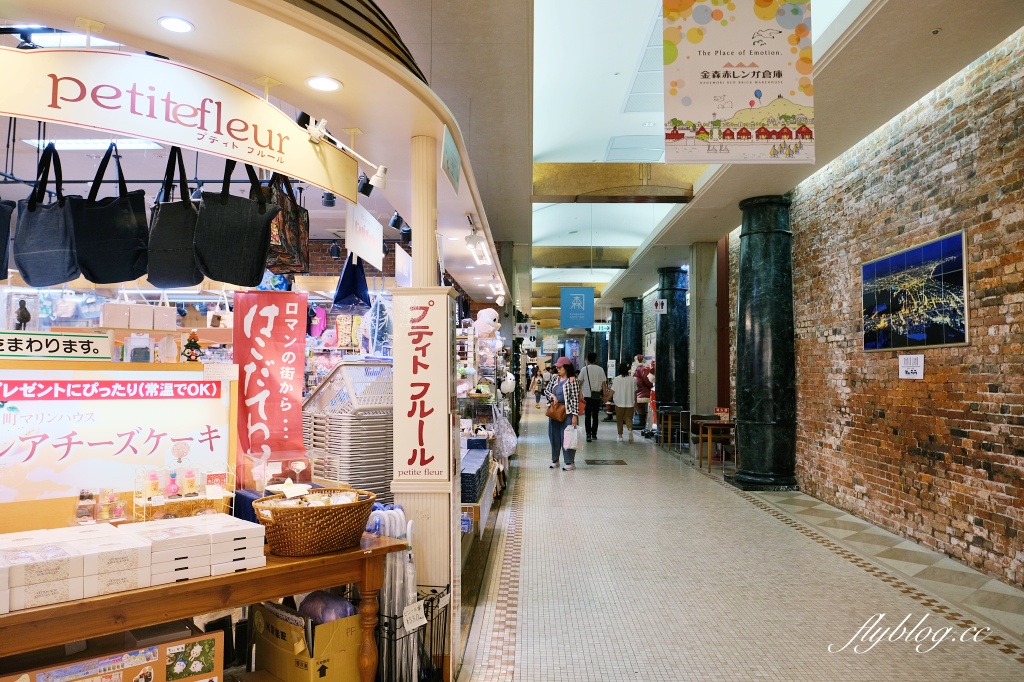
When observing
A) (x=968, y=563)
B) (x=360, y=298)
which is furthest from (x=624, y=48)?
(x=968, y=563)

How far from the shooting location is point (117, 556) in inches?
81.8

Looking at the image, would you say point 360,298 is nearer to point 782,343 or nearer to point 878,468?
point 878,468

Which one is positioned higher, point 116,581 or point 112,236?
point 112,236

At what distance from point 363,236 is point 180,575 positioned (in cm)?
218

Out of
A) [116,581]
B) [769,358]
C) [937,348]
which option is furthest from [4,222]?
[769,358]

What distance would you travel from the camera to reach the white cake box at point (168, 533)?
219 centimetres

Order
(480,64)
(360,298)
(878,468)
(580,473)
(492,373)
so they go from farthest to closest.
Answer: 1. (580,473)
2. (492,373)
3. (878,468)
4. (480,64)
5. (360,298)

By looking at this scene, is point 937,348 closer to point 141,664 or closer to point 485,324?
point 485,324

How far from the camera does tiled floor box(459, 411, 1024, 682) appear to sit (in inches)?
128

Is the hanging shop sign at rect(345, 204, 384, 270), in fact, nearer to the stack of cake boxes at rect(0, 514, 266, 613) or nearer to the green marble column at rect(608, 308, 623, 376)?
the stack of cake boxes at rect(0, 514, 266, 613)

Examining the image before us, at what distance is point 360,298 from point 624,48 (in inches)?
144

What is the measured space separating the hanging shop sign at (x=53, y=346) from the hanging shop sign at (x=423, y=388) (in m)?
1.28

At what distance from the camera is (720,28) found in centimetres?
349

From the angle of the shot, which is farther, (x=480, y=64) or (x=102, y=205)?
(x=480, y=64)
